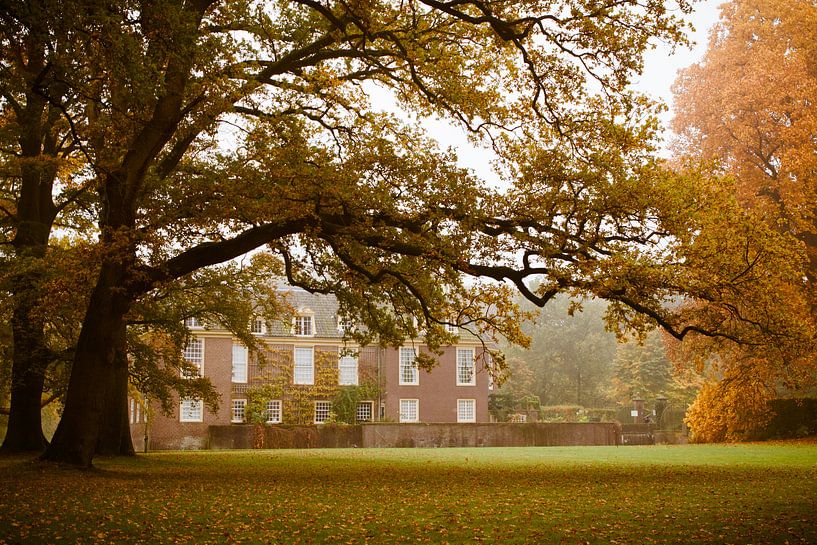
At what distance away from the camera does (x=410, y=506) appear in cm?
1191

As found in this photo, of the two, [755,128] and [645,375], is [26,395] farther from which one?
[645,375]

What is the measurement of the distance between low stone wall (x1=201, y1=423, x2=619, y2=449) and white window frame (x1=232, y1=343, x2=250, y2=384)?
9.15 meters

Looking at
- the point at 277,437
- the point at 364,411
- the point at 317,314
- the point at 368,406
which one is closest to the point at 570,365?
the point at 368,406

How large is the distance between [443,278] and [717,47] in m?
25.1

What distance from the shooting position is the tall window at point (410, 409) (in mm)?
52156

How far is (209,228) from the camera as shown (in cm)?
1831

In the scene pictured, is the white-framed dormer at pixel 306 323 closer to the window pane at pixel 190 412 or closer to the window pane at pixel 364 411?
the window pane at pixel 364 411

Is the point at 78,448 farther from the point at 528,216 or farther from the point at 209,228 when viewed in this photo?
the point at 528,216

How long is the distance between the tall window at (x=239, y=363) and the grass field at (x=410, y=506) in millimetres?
30355


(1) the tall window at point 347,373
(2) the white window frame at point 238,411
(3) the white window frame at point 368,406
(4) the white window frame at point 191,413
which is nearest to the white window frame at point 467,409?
(3) the white window frame at point 368,406

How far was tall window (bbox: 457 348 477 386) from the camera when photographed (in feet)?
175

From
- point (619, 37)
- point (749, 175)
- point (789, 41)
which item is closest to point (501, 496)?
point (619, 37)

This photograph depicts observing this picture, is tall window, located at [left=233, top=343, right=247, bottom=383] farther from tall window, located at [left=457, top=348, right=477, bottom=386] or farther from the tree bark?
the tree bark

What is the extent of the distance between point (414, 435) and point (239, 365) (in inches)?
528
